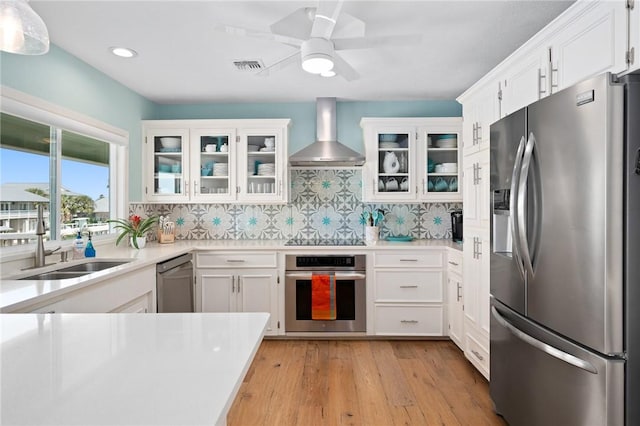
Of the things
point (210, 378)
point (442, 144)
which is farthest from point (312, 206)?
point (210, 378)

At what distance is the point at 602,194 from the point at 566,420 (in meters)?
0.93

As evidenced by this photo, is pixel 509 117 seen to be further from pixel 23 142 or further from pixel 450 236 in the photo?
pixel 23 142

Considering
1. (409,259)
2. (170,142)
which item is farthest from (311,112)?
(409,259)

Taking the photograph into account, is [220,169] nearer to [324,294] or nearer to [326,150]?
[326,150]

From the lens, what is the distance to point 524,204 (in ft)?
Result: 5.58

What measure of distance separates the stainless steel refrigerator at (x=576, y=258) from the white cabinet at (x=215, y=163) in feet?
7.75

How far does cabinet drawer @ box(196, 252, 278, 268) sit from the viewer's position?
343 cm

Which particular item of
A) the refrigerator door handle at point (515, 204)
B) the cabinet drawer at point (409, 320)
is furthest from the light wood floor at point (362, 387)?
the refrigerator door handle at point (515, 204)

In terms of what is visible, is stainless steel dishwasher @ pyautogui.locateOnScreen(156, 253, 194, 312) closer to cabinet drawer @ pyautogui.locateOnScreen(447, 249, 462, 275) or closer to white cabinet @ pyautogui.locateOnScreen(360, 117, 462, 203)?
white cabinet @ pyautogui.locateOnScreen(360, 117, 462, 203)

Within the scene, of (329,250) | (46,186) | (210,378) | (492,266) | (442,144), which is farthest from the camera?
(442,144)

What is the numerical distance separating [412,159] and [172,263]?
243 centimetres

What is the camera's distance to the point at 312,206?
13.2 feet

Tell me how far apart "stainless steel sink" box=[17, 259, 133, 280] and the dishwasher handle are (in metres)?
0.23

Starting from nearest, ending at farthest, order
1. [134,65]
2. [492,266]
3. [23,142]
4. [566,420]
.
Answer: [566,420] → [492,266] → [23,142] → [134,65]
